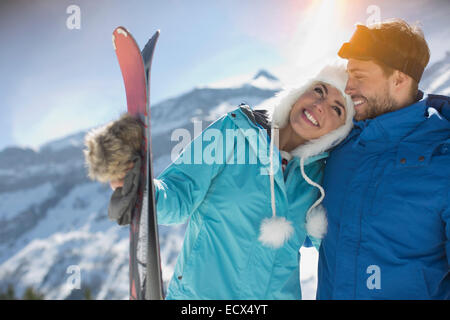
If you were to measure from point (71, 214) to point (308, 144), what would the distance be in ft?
129

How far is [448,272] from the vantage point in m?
1.41

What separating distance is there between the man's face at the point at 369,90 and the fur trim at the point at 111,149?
1280 millimetres

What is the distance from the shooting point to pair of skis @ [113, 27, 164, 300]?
1164 millimetres

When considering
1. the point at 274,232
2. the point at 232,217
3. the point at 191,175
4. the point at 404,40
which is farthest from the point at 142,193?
the point at 404,40

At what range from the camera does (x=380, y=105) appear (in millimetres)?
1681

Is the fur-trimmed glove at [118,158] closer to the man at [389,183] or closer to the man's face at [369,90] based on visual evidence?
the man at [389,183]

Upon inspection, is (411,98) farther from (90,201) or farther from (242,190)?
(90,201)

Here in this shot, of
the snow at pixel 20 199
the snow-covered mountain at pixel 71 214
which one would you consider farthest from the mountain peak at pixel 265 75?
the snow at pixel 20 199

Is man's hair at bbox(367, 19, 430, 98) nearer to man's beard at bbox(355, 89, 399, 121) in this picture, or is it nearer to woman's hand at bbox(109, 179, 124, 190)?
man's beard at bbox(355, 89, 399, 121)

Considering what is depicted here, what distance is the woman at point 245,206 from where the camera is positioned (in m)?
1.57

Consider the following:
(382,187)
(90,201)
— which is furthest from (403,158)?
(90,201)

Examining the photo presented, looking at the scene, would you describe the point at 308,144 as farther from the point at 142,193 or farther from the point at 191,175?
the point at 142,193

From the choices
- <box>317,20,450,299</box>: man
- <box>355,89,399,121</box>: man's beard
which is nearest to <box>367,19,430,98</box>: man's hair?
<box>317,20,450,299</box>: man

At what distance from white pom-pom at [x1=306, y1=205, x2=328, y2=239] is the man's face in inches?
24.0
